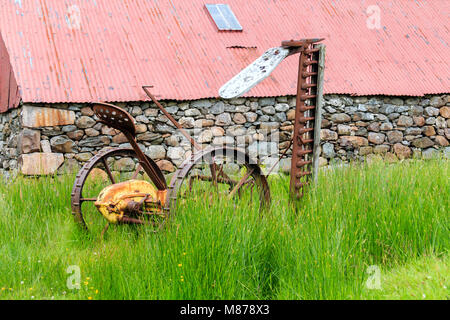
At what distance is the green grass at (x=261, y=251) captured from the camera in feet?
12.8

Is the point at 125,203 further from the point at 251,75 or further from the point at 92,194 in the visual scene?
the point at 251,75

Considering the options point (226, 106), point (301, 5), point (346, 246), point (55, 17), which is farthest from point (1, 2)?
point (346, 246)

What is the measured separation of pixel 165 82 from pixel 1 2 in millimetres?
3197

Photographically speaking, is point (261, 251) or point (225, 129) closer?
point (261, 251)

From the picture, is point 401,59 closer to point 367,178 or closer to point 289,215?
point 367,178

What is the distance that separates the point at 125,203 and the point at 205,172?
85cm

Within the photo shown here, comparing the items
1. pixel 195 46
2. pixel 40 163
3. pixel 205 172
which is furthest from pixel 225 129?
pixel 205 172

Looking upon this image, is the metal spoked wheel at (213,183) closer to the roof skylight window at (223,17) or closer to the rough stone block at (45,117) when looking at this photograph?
the rough stone block at (45,117)

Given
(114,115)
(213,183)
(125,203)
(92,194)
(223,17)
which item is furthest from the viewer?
(223,17)

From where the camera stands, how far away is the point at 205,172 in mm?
4922

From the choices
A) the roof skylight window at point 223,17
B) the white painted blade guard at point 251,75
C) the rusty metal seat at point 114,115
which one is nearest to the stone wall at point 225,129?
the roof skylight window at point 223,17

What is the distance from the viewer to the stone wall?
25.2ft

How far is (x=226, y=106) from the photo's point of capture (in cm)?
873

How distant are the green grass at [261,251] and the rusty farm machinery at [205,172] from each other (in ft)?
0.57
